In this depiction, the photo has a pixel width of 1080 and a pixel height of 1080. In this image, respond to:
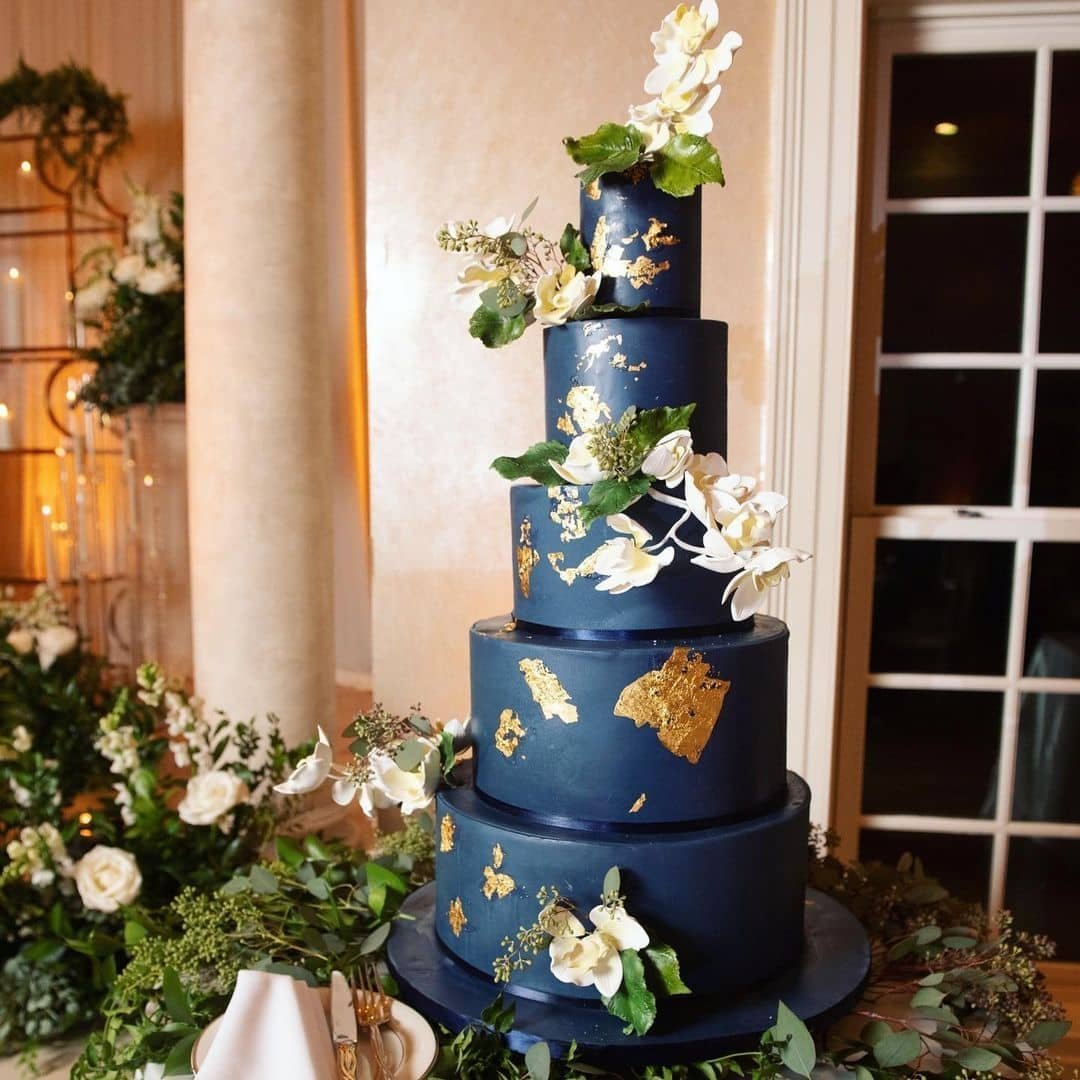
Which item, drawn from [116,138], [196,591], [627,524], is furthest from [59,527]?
[627,524]

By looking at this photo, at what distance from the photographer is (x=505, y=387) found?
2.21 m

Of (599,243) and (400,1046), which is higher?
(599,243)

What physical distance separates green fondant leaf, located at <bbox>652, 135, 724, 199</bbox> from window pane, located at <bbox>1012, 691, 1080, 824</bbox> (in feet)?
5.81

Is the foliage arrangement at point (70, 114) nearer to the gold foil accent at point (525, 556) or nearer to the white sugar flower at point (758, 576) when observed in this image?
the gold foil accent at point (525, 556)

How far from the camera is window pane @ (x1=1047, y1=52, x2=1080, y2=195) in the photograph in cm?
215

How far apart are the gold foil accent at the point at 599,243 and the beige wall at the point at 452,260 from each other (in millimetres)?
1023

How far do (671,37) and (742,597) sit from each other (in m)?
0.60

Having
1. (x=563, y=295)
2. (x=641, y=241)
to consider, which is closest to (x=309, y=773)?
(x=563, y=295)

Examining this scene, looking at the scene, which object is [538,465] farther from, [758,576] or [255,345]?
[255,345]

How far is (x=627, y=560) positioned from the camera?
1.00 m

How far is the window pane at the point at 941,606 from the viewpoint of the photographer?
2246mm

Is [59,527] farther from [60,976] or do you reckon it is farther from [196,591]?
[60,976]

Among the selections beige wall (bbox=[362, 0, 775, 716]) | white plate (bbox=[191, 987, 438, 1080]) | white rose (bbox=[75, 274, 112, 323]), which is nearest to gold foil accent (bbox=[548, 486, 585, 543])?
white plate (bbox=[191, 987, 438, 1080])

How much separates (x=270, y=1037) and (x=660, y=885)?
17.1 inches
